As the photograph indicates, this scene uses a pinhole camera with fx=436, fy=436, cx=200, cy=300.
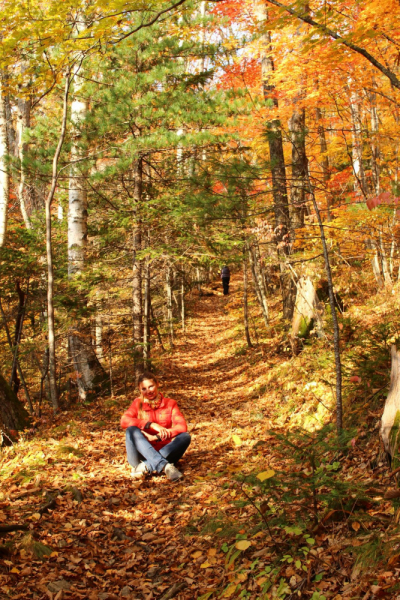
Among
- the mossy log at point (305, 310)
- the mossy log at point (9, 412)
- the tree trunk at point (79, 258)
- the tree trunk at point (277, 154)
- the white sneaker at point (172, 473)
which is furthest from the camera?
the tree trunk at point (277, 154)

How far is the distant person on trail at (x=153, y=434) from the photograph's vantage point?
4824 mm

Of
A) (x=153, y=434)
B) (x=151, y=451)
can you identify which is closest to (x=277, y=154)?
(x=153, y=434)

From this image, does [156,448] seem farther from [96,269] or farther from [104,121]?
[104,121]

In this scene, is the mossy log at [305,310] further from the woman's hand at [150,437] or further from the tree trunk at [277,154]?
the woman's hand at [150,437]

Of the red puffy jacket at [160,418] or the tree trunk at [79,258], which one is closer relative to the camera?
the red puffy jacket at [160,418]

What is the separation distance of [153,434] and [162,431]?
0.28m

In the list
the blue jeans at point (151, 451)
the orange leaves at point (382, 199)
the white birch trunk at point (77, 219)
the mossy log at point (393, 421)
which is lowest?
the blue jeans at point (151, 451)

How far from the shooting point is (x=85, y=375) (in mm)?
9008

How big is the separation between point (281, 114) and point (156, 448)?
7.34 meters

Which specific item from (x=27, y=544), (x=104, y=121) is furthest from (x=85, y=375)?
(x=27, y=544)

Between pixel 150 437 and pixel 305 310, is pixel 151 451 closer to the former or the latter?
pixel 150 437

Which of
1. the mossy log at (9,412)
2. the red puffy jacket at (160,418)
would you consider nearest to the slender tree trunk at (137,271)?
the mossy log at (9,412)

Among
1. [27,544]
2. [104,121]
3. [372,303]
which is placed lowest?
[27,544]

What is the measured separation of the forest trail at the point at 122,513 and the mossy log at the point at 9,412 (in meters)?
0.36
